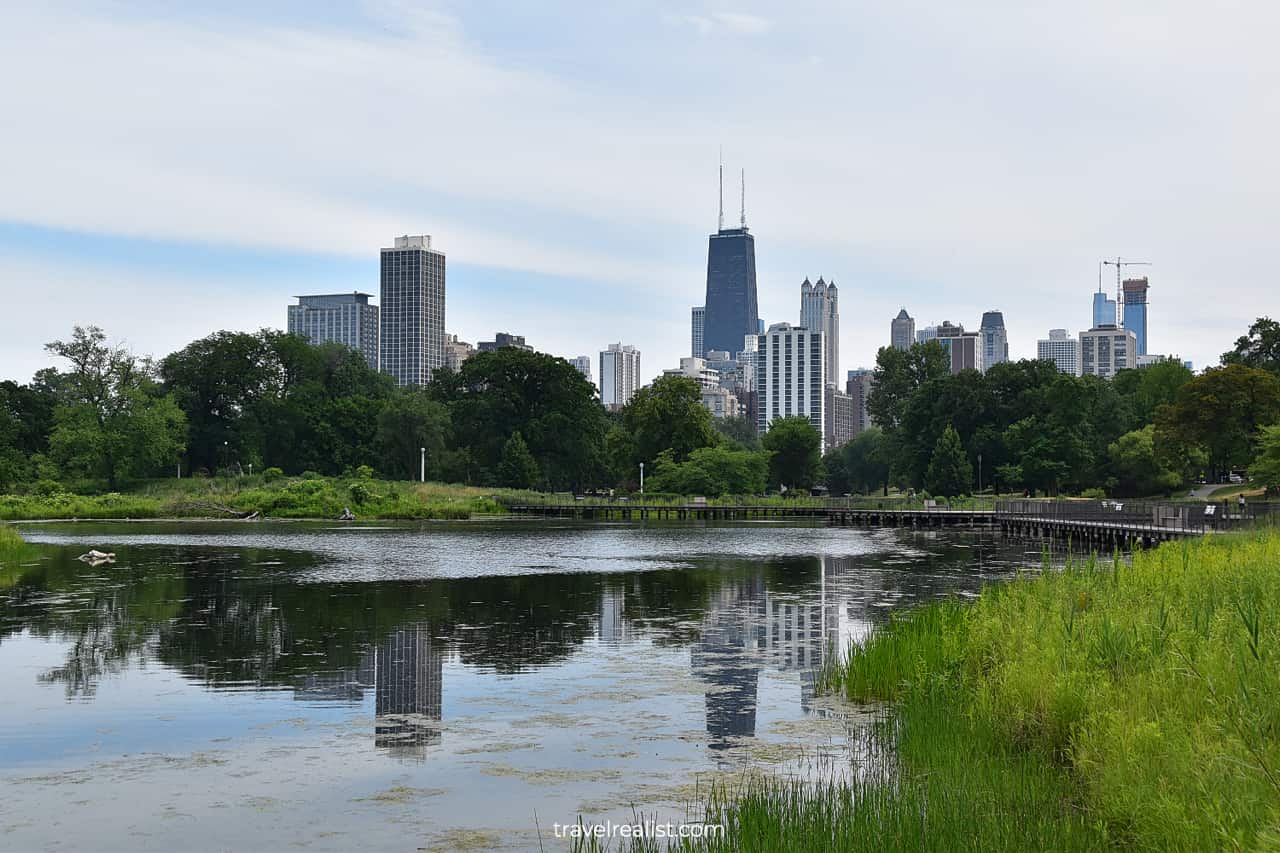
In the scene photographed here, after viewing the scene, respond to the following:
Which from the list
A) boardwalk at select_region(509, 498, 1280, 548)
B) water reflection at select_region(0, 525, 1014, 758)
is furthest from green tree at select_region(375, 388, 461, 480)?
water reflection at select_region(0, 525, 1014, 758)

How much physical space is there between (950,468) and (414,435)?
49.6m

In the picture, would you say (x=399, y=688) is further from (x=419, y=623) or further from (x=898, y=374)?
(x=898, y=374)

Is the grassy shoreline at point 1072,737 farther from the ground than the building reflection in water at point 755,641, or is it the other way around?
the grassy shoreline at point 1072,737

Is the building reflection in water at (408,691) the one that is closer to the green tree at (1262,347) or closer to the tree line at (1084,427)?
the tree line at (1084,427)

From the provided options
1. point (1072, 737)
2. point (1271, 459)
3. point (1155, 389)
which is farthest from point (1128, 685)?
point (1155, 389)

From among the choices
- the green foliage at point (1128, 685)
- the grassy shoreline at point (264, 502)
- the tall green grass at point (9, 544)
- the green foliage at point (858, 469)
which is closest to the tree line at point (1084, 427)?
the green foliage at point (858, 469)

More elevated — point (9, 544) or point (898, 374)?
point (898, 374)

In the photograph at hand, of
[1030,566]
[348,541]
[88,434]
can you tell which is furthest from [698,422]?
[1030,566]

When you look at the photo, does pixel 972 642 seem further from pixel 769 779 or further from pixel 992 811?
pixel 992 811

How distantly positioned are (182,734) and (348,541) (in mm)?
41620

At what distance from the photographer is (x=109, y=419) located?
9719 cm

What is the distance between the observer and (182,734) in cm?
1375

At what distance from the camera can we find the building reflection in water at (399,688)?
1368cm

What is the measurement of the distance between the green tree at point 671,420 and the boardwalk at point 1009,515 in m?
14.6
